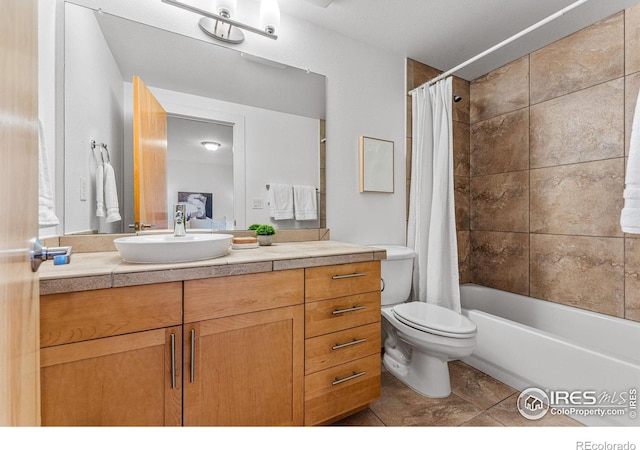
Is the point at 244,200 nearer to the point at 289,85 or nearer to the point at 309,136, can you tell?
the point at 309,136

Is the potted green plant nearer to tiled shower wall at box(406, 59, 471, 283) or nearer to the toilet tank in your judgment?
the toilet tank

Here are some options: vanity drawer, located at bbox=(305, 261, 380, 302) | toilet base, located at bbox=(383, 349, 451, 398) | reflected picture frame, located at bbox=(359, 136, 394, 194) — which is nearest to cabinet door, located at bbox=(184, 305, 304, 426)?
vanity drawer, located at bbox=(305, 261, 380, 302)

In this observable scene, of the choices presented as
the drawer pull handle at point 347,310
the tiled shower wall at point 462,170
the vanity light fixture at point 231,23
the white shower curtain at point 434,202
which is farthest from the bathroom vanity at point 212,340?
the tiled shower wall at point 462,170

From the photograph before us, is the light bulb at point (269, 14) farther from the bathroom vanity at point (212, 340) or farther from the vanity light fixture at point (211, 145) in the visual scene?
the bathroom vanity at point (212, 340)

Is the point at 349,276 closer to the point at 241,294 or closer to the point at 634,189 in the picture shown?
the point at 241,294

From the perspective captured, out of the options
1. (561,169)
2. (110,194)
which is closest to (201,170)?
(110,194)

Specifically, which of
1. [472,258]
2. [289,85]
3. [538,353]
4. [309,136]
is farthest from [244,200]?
[472,258]

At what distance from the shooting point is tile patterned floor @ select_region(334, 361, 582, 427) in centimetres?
144

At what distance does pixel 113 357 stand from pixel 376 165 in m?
1.85

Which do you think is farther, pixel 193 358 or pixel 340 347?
pixel 340 347

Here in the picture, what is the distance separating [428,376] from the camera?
167 cm

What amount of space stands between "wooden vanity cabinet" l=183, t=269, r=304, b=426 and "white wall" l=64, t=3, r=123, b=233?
0.78 m

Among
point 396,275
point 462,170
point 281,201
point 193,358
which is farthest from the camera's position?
point 462,170
